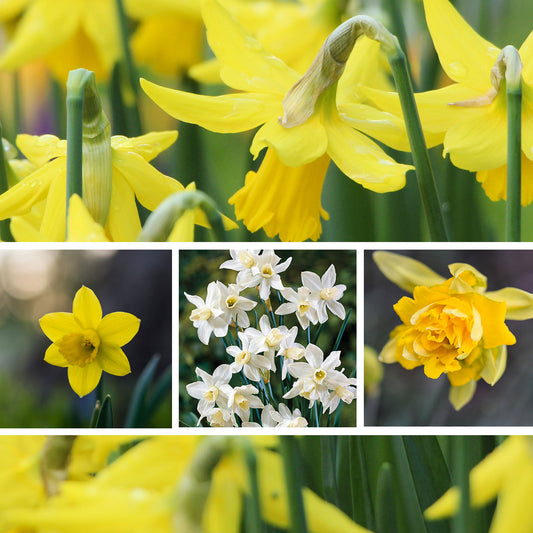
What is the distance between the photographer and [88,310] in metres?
1.04

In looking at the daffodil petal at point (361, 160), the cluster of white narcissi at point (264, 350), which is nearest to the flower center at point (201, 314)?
the cluster of white narcissi at point (264, 350)

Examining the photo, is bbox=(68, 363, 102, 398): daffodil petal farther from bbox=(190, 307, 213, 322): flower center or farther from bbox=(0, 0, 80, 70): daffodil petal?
bbox=(0, 0, 80, 70): daffodil petal

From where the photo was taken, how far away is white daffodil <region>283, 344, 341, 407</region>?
1.04 meters

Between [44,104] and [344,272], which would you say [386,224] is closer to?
[344,272]

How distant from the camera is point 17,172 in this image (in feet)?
3.56

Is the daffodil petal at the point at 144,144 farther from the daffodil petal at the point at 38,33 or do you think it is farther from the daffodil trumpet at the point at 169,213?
the daffodil petal at the point at 38,33

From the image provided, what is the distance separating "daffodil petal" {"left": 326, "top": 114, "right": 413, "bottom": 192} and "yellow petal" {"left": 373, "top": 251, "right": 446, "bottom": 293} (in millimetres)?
206

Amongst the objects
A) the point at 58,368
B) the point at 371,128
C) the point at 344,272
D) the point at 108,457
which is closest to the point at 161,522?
the point at 108,457

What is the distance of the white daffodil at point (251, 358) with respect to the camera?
1.04 meters

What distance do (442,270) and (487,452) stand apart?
30 centimetres

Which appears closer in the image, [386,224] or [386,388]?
[386,388]

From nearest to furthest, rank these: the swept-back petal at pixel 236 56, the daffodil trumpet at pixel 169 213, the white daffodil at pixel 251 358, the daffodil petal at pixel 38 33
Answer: the daffodil trumpet at pixel 169 213
the swept-back petal at pixel 236 56
the white daffodil at pixel 251 358
the daffodil petal at pixel 38 33

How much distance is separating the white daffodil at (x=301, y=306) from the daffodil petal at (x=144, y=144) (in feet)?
0.99

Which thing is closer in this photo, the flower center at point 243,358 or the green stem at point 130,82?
the flower center at point 243,358
